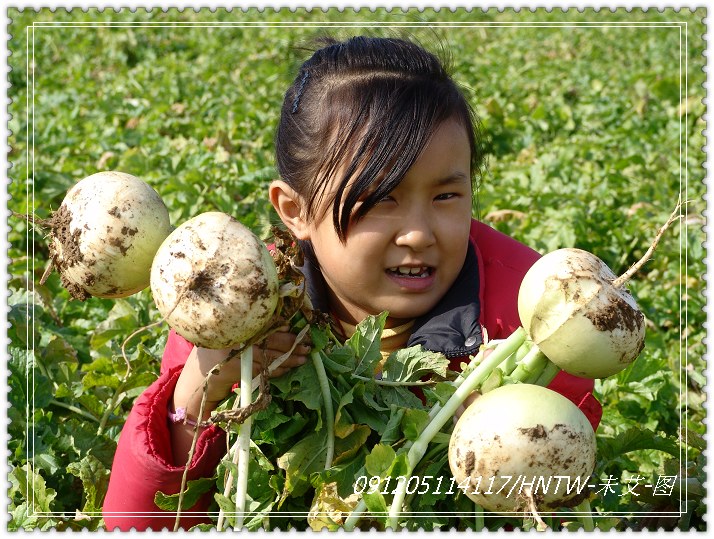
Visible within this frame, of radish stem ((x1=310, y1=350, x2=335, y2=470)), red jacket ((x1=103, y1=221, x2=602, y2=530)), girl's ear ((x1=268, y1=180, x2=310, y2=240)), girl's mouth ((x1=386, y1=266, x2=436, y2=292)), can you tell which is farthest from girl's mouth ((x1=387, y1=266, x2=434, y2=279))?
radish stem ((x1=310, y1=350, x2=335, y2=470))

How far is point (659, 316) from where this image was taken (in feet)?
11.4

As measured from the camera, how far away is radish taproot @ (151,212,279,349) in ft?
4.79

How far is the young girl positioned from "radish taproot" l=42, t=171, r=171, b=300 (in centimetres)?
27

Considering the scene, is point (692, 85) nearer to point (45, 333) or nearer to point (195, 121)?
point (195, 121)

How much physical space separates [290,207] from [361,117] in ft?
1.12

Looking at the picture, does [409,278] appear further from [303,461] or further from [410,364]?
[303,461]

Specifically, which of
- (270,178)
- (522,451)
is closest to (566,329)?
(522,451)

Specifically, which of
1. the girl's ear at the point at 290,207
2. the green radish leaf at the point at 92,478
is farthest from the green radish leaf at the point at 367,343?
the green radish leaf at the point at 92,478

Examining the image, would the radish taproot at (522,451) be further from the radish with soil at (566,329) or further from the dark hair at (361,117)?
the dark hair at (361,117)

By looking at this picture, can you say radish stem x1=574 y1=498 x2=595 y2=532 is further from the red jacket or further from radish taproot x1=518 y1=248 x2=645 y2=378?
the red jacket

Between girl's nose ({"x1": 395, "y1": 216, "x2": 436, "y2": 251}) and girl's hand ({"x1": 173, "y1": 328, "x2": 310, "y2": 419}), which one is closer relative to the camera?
girl's hand ({"x1": 173, "y1": 328, "x2": 310, "y2": 419})

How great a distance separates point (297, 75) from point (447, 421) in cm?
118

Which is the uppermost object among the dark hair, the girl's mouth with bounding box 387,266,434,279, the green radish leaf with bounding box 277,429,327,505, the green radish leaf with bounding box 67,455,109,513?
the dark hair

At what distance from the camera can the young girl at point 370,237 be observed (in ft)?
6.50
